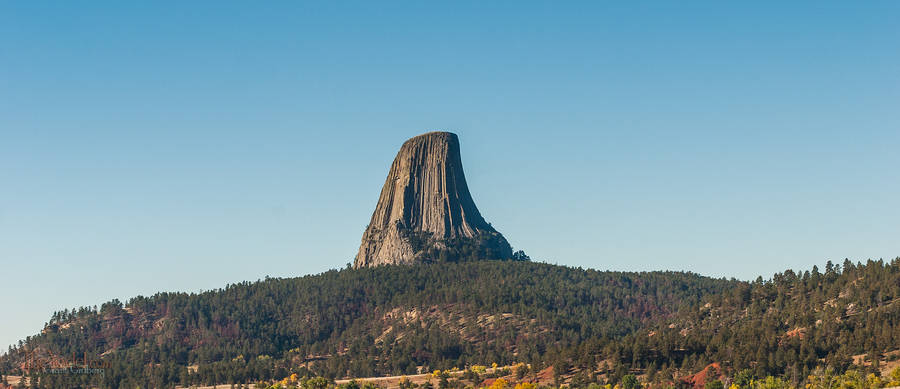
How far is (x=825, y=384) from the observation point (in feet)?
636

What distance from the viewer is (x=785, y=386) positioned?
Result: 199500 mm

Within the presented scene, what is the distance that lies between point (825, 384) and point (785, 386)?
25.9ft

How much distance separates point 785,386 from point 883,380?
55.3 feet

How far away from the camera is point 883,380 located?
640ft

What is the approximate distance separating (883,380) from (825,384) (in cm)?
1083
